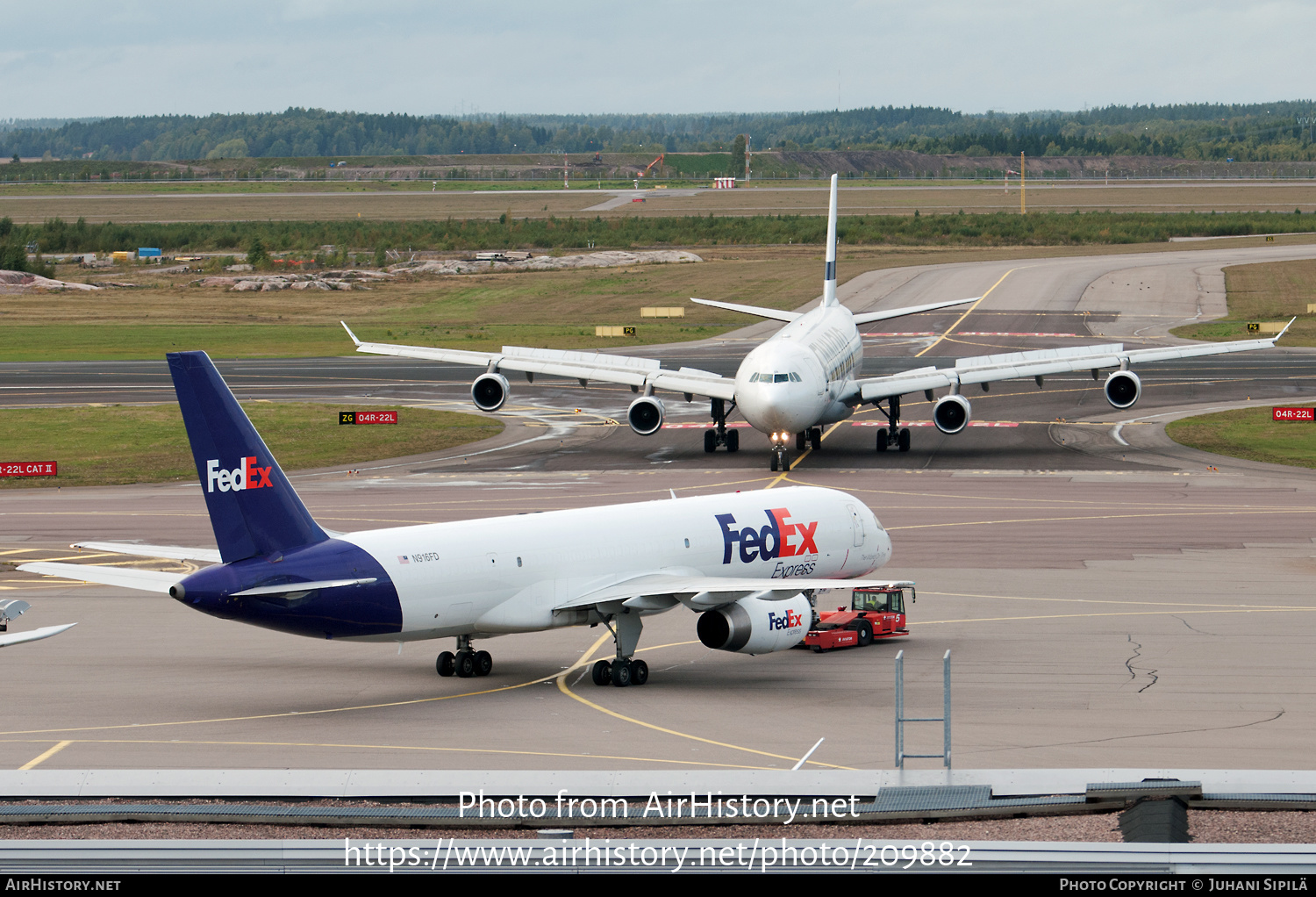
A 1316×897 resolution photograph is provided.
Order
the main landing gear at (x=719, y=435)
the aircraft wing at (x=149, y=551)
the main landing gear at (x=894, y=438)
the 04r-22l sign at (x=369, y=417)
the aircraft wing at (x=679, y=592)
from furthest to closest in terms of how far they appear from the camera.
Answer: the 04r-22l sign at (x=369, y=417) → the main landing gear at (x=894, y=438) → the main landing gear at (x=719, y=435) → the aircraft wing at (x=679, y=592) → the aircraft wing at (x=149, y=551)

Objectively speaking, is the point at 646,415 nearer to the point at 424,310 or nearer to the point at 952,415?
the point at 952,415

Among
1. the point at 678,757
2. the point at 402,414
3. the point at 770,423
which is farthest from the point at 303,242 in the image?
the point at 678,757

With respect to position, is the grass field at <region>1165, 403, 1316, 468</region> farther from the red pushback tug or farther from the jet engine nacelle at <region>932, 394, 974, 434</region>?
the red pushback tug

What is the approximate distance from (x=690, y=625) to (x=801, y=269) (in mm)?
112762

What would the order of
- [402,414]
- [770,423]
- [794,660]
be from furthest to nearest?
[402,414] → [770,423] → [794,660]

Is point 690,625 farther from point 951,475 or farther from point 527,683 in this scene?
point 951,475

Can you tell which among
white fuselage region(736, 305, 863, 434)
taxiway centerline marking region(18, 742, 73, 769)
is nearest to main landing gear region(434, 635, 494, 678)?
taxiway centerline marking region(18, 742, 73, 769)

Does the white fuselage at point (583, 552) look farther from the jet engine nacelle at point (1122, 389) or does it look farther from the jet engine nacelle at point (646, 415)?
the jet engine nacelle at point (1122, 389)

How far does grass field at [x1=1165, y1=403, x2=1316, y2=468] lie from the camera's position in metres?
67.1

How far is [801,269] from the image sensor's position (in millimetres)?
150750

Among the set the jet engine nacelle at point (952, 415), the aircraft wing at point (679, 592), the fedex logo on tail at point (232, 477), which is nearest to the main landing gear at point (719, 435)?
the jet engine nacelle at point (952, 415)

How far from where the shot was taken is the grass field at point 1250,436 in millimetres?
67125

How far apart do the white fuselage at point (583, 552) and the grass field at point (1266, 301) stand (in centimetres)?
6967

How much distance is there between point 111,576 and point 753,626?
1405 cm
